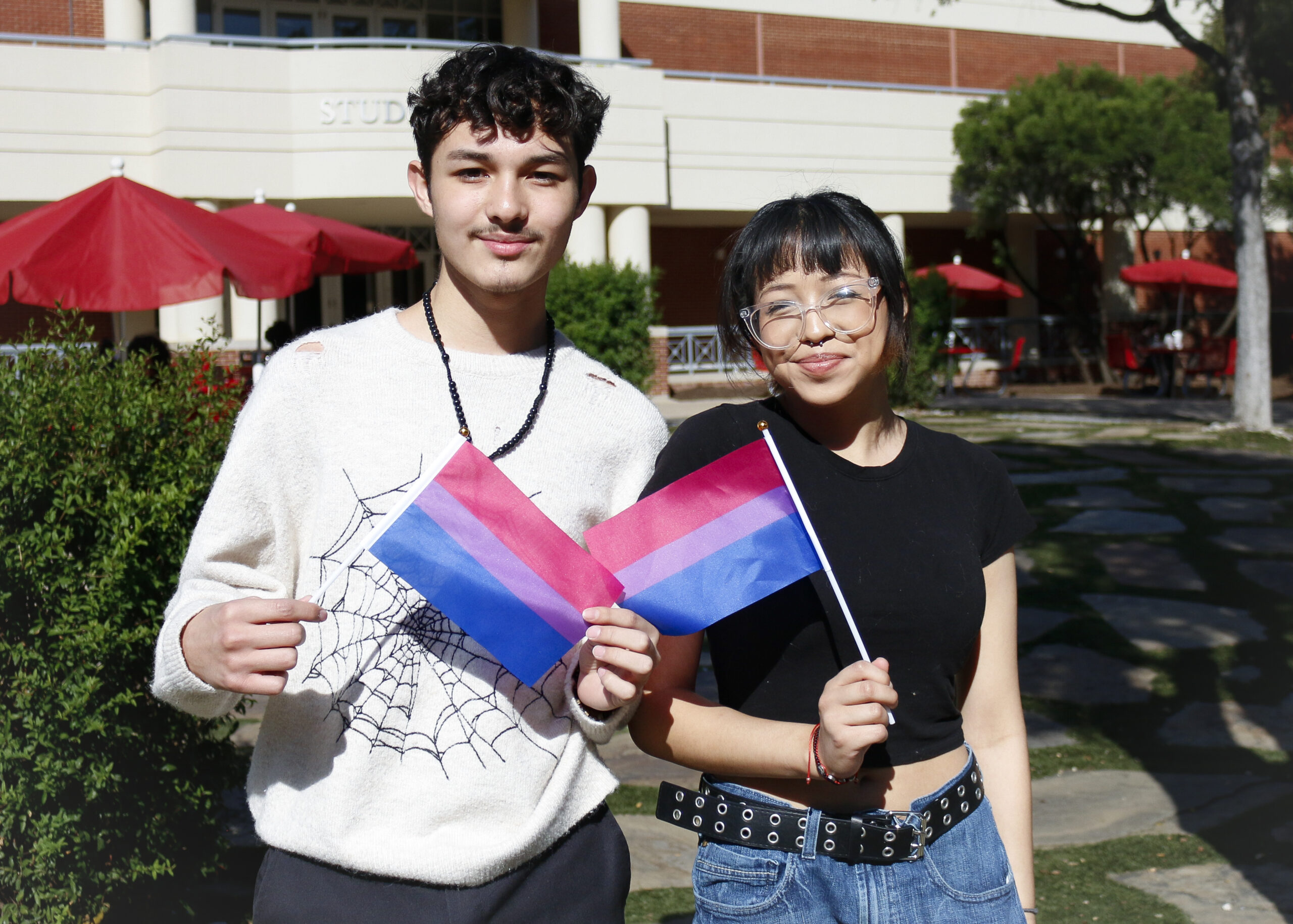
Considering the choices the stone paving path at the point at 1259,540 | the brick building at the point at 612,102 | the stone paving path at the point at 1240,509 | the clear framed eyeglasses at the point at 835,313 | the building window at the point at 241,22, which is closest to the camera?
the clear framed eyeglasses at the point at 835,313

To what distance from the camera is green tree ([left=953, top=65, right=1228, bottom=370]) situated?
22344 mm

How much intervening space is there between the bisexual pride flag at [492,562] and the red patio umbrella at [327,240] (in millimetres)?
6624

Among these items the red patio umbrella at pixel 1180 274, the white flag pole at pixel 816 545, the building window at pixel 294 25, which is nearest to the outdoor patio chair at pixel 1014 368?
the red patio umbrella at pixel 1180 274

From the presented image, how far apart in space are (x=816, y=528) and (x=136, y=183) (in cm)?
622

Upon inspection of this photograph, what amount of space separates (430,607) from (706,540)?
17.9 inches

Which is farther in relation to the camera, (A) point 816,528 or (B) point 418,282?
(B) point 418,282

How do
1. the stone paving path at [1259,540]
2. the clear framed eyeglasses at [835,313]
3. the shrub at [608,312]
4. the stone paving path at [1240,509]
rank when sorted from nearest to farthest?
the clear framed eyeglasses at [835,313] < the stone paving path at [1259,540] < the stone paving path at [1240,509] < the shrub at [608,312]

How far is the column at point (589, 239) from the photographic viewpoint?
2047 centimetres

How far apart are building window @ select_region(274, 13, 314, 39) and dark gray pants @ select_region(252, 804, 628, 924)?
2309 cm

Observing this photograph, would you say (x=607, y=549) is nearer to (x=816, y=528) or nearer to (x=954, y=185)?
(x=816, y=528)

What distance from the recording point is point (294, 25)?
2248 centimetres

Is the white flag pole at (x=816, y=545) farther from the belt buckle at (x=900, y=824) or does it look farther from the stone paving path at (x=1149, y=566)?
the stone paving path at (x=1149, y=566)

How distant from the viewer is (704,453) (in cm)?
201

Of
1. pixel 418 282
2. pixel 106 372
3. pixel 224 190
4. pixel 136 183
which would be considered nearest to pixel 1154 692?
pixel 106 372
